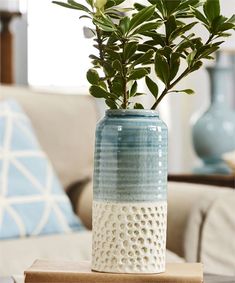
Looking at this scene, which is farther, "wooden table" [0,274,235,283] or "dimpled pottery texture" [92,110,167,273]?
"wooden table" [0,274,235,283]

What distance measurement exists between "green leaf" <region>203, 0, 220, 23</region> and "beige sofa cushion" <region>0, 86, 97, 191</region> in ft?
4.31

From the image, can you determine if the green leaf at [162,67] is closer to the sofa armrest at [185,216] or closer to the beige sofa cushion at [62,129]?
the sofa armrest at [185,216]

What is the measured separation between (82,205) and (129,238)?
51.1 inches

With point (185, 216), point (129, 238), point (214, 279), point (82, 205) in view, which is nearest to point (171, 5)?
point (129, 238)

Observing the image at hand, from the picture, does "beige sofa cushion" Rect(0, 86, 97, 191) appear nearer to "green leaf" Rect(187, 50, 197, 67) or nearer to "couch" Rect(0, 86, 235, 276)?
"couch" Rect(0, 86, 235, 276)

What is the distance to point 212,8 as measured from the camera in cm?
91

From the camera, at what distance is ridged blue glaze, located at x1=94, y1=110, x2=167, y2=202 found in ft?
2.89

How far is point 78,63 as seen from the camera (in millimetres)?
3422

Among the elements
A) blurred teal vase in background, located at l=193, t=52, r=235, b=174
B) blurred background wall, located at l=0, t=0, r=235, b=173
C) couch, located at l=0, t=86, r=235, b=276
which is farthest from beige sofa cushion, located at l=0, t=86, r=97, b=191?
blurred background wall, located at l=0, t=0, r=235, b=173

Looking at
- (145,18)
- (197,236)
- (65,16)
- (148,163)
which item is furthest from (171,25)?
(65,16)

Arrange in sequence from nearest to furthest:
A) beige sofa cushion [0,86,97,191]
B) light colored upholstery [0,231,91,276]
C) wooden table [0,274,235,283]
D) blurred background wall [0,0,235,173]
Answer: wooden table [0,274,235,283] → light colored upholstery [0,231,91,276] → beige sofa cushion [0,86,97,191] → blurred background wall [0,0,235,173]

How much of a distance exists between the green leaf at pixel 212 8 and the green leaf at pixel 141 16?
66 millimetres

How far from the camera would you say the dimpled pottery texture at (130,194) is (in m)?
0.87

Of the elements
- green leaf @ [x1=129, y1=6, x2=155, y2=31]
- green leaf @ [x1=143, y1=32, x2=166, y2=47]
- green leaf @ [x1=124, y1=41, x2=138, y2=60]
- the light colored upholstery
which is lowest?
the light colored upholstery
